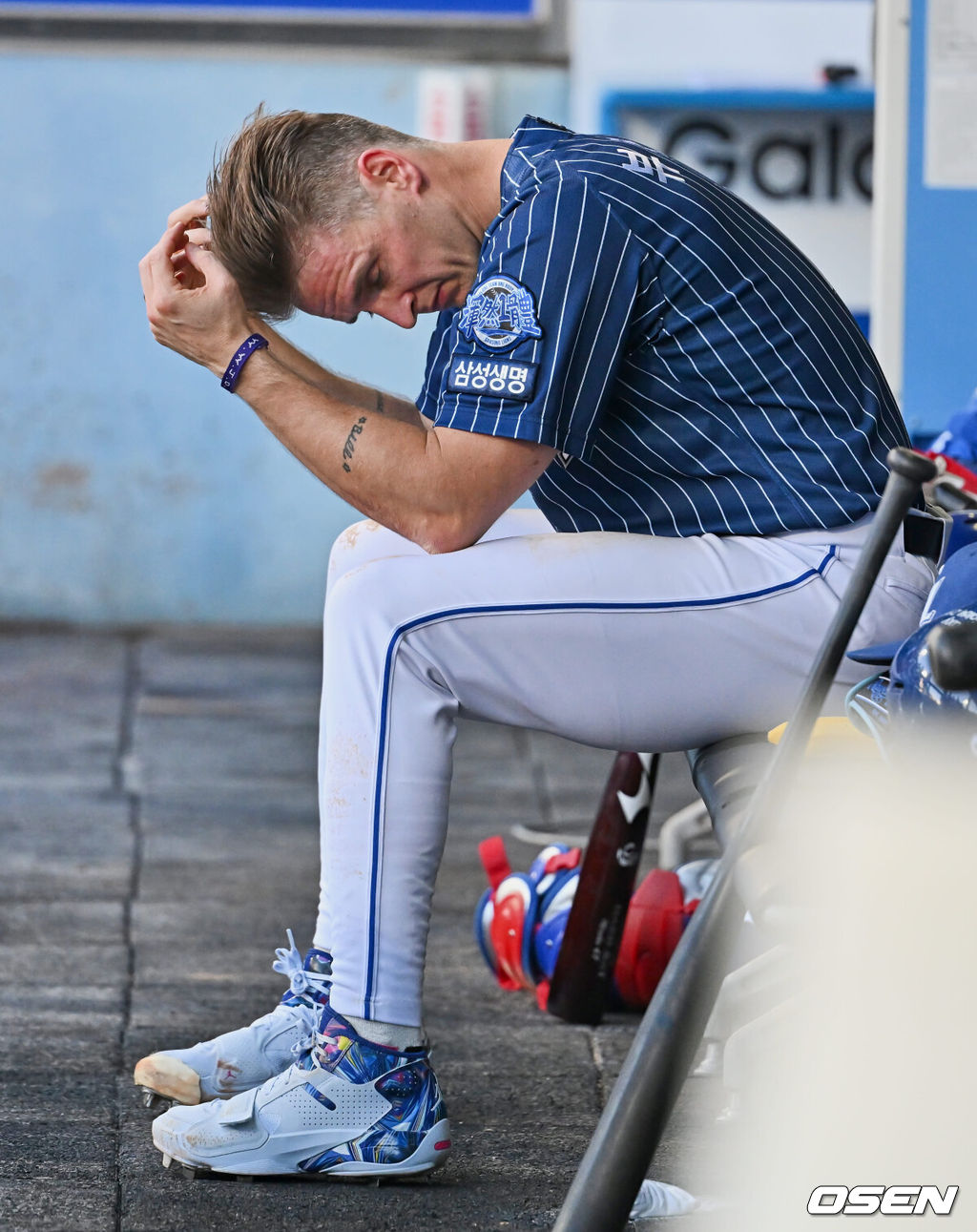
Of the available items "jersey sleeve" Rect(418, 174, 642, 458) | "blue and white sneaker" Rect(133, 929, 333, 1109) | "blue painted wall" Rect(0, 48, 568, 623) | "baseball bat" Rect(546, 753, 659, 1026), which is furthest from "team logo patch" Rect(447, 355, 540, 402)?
"blue painted wall" Rect(0, 48, 568, 623)

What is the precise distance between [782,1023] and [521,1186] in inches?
28.7

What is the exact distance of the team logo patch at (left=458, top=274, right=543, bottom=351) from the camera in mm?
1695

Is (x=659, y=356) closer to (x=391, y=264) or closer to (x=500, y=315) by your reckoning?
(x=500, y=315)

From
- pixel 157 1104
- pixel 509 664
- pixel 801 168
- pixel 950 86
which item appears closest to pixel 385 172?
pixel 509 664

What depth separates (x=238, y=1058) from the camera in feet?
6.09

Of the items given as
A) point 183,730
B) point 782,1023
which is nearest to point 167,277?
point 782,1023

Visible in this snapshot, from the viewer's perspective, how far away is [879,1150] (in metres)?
1.04

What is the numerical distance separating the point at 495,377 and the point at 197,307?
1.19 feet

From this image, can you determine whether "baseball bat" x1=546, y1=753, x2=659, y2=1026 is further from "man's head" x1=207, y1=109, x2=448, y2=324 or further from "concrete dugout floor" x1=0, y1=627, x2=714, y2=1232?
"man's head" x1=207, y1=109, x2=448, y2=324

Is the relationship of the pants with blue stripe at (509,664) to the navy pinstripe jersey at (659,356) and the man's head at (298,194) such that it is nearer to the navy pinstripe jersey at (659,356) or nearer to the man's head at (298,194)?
the navy pinstripe jersey at (659,356)

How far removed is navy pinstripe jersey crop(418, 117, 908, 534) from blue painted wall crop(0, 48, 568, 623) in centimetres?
398

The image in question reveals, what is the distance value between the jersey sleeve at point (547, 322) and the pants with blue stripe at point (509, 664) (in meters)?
0.14

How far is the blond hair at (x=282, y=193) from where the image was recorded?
73.2 inches

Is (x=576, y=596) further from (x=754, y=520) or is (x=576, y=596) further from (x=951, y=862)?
(x=951, y=862)
